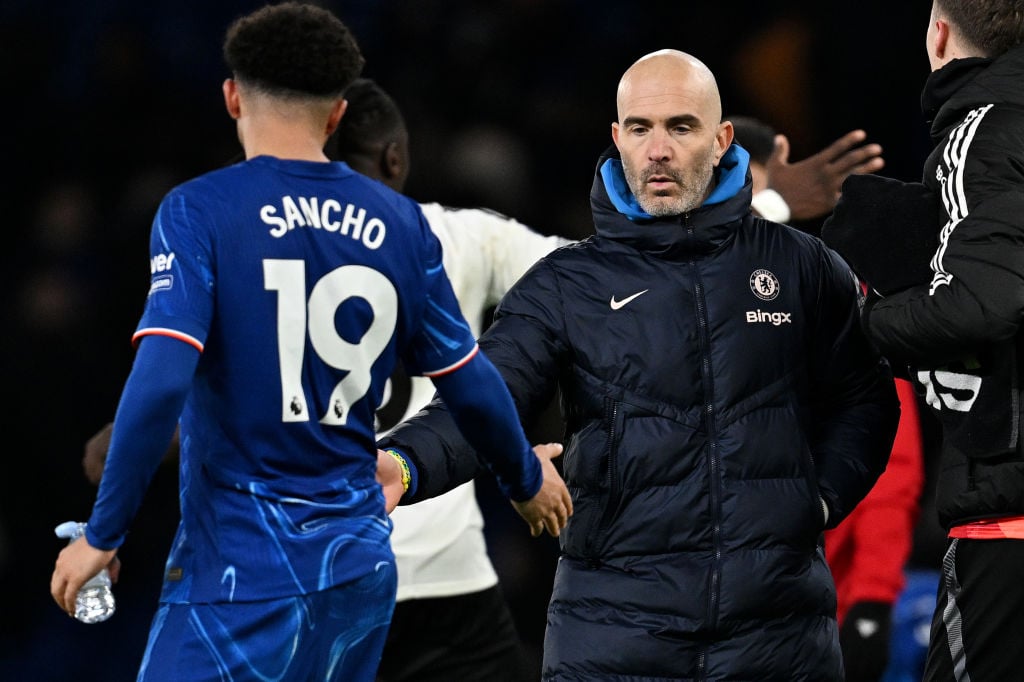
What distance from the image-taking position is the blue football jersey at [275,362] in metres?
2.23

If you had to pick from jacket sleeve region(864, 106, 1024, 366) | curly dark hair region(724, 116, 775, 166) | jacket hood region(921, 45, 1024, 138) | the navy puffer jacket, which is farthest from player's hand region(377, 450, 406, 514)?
curly dark hair region(724, 116, 775, 166)

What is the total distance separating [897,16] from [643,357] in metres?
4.20

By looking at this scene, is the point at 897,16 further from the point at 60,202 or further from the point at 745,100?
the point at 60,202

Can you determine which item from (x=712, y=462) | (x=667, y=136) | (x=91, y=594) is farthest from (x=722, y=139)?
(x=91, y=594)

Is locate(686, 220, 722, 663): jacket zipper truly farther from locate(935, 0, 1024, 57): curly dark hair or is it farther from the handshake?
locate(935, 0, 1024, 57): curly dark hair

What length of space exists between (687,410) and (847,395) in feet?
1.26

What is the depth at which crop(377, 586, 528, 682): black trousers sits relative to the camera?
3.66 metres

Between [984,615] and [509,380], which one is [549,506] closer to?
[509,380]

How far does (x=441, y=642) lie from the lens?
→ 367 cm

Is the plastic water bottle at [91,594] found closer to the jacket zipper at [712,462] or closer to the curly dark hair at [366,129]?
the jacket zipper at [712,462]

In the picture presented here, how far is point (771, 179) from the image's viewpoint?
→ 396 cm

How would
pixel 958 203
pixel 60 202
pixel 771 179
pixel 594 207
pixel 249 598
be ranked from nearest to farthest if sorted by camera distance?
pixel 249 598, pixel 958 203, pixel 594 207, pixel 771 179, pixel 60 202

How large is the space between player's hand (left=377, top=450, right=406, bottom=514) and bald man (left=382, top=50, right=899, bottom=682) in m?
0.09

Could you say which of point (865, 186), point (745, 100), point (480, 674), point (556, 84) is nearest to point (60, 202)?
point (556, 84)
